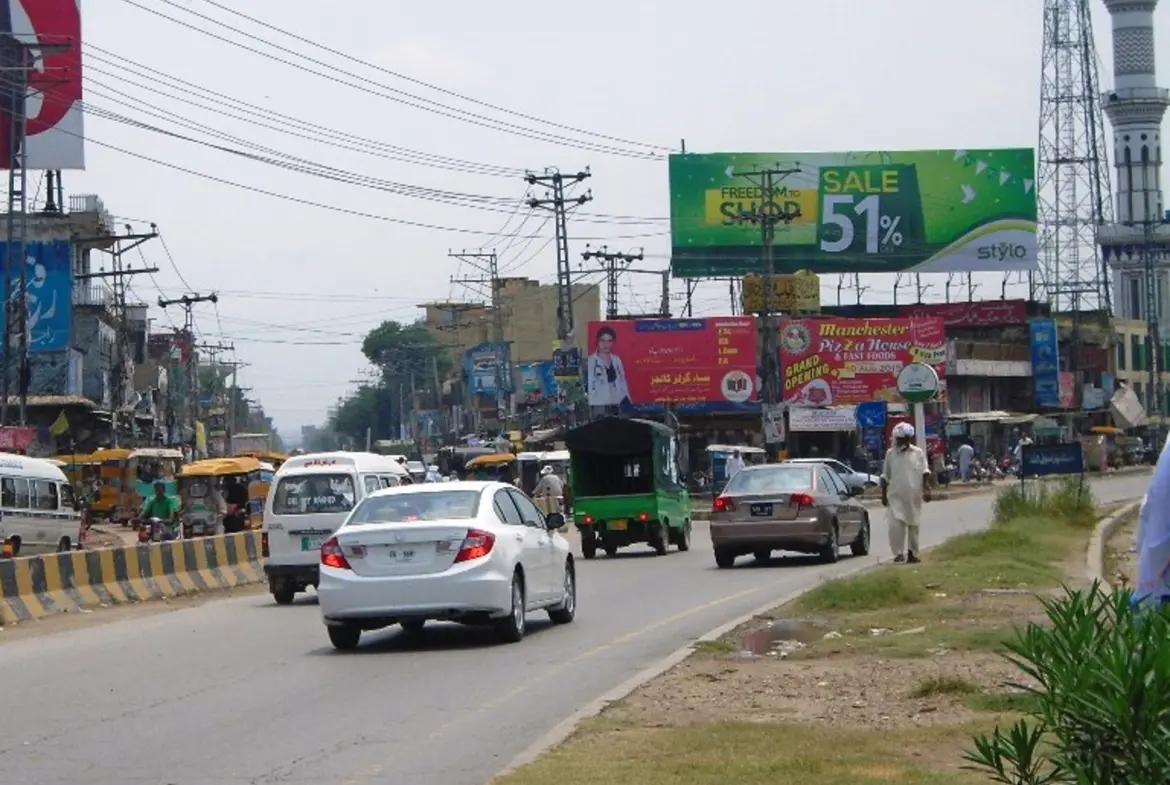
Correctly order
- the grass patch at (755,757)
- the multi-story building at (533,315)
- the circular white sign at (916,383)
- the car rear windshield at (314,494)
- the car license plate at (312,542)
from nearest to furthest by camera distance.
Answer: the grass patch at (755,757) < the car license plate at (312,542) < the car rear windshield at (314,494) < the circular white sign at (916,383) < the multi-story building at (533,315)

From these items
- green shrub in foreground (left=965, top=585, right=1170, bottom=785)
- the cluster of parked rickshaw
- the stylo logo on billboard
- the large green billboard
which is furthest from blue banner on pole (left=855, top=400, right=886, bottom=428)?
green shrub in foreground (left=965, top=585, right=1170, bottom=785)

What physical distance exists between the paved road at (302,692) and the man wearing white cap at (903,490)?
1629 millimetres

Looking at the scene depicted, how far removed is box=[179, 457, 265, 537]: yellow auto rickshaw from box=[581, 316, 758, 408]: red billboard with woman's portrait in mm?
24888

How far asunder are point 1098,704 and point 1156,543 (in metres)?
2.01

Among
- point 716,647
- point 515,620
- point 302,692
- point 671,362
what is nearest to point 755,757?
point 302,692

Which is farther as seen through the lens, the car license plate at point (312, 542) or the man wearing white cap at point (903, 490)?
the car license plate at point (312, 542)

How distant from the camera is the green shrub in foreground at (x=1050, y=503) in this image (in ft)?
101

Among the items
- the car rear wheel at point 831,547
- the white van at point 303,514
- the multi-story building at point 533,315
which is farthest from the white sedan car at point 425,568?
the multi-story building at point 533,315

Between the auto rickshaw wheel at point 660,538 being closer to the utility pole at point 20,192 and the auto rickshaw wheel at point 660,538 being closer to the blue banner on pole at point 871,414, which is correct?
the utility pole at point 20,192

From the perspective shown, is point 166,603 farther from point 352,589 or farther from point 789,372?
point 789,372

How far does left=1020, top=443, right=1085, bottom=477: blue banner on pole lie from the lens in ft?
102

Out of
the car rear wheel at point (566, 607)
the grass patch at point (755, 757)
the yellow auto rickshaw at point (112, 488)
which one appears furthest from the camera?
the yellow auto rickshaw at point (112, 488)

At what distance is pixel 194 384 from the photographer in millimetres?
116250

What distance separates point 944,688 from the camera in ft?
38.4
